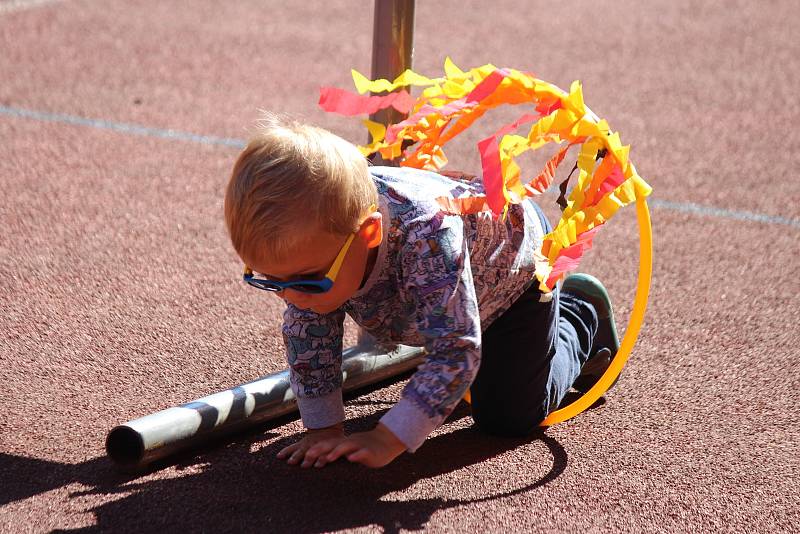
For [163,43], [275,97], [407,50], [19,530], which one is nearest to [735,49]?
[275,97]

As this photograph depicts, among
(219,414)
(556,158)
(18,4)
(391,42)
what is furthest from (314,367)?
(18,4)

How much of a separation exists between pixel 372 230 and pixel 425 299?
191mm

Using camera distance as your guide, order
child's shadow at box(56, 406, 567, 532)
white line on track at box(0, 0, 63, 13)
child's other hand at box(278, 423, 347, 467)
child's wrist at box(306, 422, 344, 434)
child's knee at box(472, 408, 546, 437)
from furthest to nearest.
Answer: white line on track at box(0, 0, 63, 13), child's knee at box(472, 408, 546, 437), child's wrist at box(306, 422, 344, 434), child's other hand at box(278, 423, 347, 467), child's shadow at box(56, 406, 567, 532)

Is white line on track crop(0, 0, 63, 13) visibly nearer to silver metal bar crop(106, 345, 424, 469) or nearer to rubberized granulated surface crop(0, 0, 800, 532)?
rubberized granulated surface crop(0, 0, 800, 532)

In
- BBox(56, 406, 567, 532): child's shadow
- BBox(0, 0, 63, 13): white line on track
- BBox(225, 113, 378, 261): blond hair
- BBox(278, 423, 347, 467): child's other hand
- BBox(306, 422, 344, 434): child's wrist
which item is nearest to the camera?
BBox(225, 113, 378, 261): blond hair

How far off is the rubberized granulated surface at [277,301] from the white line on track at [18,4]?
0.14ft

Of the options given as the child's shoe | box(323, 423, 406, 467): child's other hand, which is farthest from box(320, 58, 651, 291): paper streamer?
box(323, 423, 406, 467): child's other hand

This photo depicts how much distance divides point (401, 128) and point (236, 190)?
29.0 inches

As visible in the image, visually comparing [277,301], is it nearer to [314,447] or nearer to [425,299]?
[314,447]

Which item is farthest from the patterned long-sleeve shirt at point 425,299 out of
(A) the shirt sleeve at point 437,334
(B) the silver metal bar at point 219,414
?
(B) the silver metal bar at point 219,414

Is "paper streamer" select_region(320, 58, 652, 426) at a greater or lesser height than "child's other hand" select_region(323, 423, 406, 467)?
greater

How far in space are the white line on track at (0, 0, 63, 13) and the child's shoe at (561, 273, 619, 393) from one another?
4.78 meters

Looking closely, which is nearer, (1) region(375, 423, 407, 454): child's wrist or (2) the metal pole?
(1) region(375, 423, 407, 454): child's wrist

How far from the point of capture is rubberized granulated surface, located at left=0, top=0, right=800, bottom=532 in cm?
248
